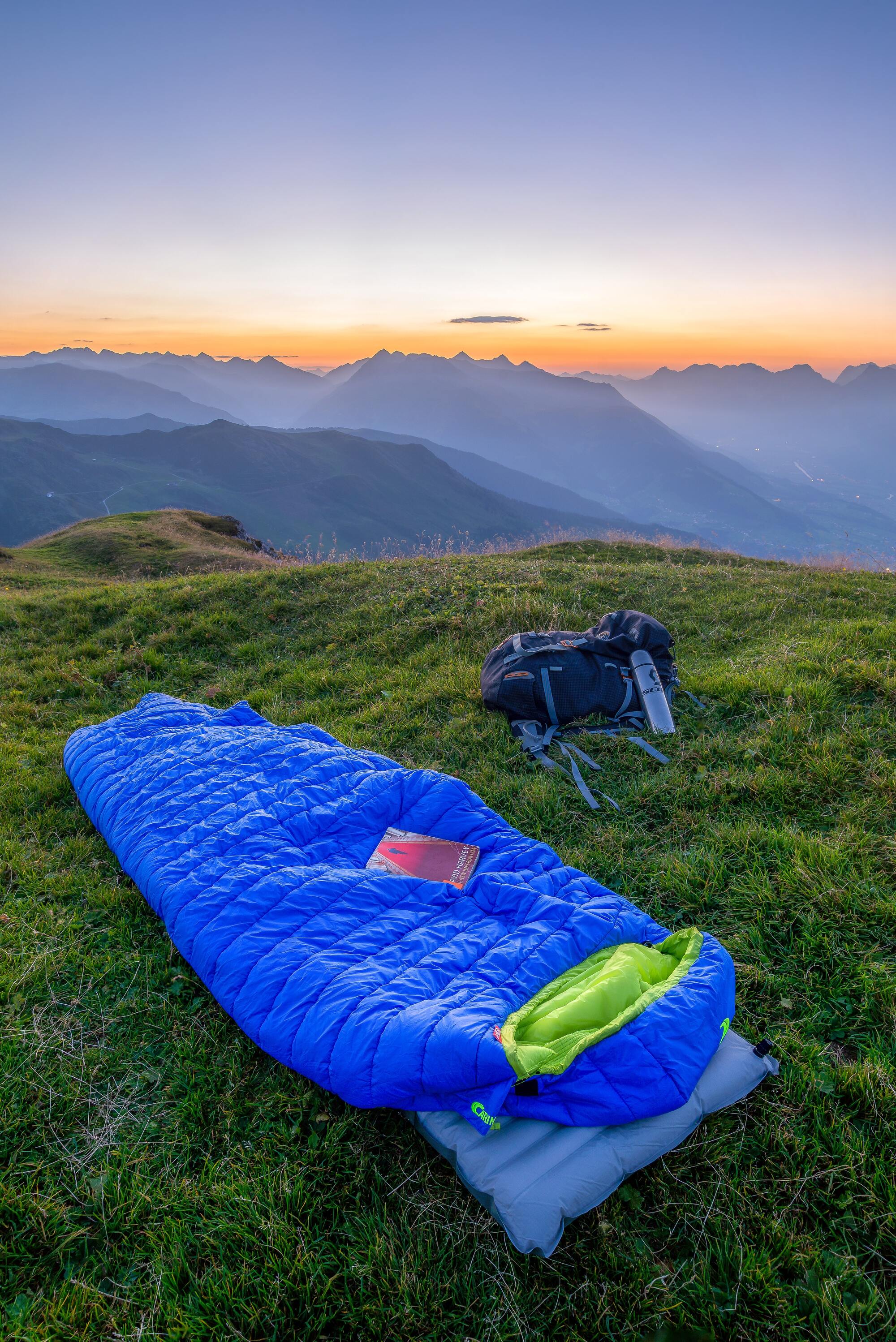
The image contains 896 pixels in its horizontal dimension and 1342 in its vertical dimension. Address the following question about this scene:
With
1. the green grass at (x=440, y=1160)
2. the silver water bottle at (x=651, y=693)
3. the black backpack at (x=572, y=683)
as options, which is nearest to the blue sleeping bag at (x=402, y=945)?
the green grass at (x=440, y=1160)

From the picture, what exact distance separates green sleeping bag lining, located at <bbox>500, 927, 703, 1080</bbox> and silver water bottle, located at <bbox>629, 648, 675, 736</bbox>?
2.54m

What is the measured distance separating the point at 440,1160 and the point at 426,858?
1.35 meters

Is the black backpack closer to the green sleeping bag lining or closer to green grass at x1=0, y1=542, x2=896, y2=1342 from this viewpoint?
green grass at x1=0, y1=542, x2=896, y2=1342

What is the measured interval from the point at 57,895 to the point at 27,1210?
1.83 m

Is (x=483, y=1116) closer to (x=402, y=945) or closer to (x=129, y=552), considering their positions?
(x=402, y=945)

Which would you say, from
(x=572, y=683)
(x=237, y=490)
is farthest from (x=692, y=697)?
(x=237, y=490)

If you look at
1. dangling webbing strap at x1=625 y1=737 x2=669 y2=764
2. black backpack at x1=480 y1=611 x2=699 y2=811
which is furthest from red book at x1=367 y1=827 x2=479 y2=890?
→ dangling webbing strap at x1=625 y1=737 x2=669 y2=764

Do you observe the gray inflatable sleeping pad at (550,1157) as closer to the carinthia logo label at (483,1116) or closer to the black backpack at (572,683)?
the carinthia logo label at (483,1116)

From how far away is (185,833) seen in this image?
3.47 meters

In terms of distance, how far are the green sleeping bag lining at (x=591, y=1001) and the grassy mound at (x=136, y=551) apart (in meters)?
15.0

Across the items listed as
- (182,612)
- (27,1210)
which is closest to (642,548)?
(182,612)

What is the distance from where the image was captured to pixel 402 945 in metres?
2.77

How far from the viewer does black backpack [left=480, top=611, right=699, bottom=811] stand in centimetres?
521

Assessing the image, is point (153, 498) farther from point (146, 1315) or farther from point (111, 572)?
point (146, 1315)
